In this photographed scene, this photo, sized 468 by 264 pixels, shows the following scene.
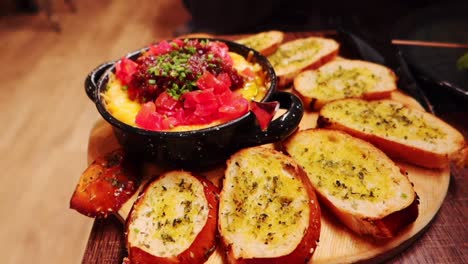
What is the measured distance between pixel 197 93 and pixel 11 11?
5472mm

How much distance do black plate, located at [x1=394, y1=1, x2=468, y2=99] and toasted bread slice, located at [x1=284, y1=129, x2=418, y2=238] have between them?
646 mm

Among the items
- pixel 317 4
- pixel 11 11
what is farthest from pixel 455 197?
pixel 11 11

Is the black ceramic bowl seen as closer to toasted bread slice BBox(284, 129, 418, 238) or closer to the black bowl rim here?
the black bowl rim

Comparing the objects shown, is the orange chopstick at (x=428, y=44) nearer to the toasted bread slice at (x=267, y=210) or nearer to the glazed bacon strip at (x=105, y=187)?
the toasted bread slice at (x=267, y=210)

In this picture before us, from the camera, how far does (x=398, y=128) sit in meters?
1.80

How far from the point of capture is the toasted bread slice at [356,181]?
1.41 m

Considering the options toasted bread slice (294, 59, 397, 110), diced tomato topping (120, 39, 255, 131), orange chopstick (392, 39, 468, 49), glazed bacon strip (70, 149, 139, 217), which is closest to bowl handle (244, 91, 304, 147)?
diced tomato topping (120, 39, 255, 131)

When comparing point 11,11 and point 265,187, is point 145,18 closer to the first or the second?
point 11,11

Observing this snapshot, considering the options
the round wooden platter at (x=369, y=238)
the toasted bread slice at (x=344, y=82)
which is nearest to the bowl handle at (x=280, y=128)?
the round wooden platter at (x=369, y=238)

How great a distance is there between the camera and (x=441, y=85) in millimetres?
1952

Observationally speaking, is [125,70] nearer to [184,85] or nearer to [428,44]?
[184,85]

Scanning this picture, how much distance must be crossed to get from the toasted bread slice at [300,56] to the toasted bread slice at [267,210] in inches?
27.8

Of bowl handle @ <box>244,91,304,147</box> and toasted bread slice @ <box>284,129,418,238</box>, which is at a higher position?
bowl handle @ <box>244,91,304,147</box>

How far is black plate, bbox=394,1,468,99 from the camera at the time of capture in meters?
2.19
